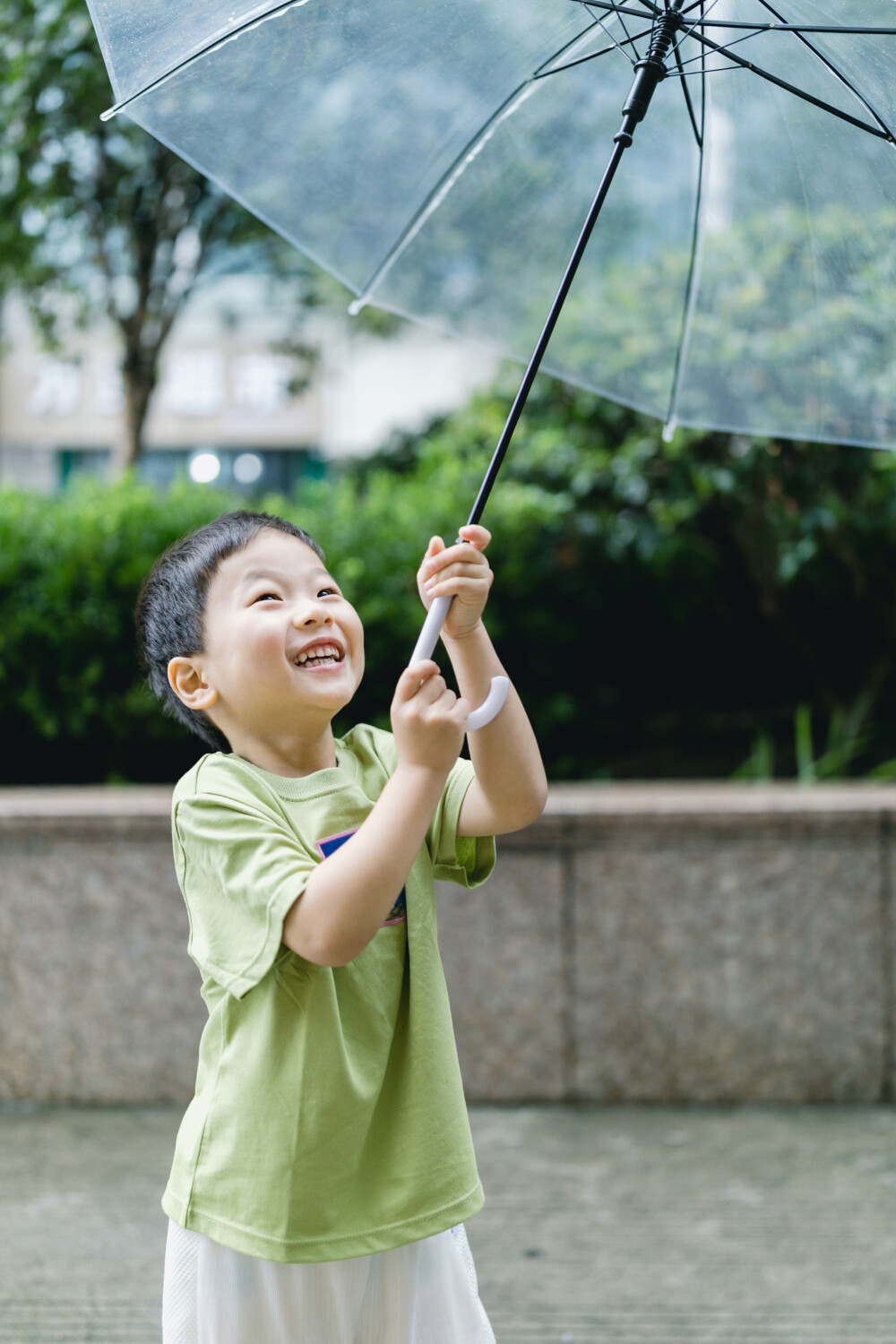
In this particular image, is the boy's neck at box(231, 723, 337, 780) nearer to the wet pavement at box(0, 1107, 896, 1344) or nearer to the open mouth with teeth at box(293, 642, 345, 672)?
the open mouth with teeth at box(293, 642, 345, 672)

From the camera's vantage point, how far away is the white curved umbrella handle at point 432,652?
155 centimetres

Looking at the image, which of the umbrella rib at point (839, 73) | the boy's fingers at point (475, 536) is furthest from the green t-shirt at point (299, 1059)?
the umbrella rib at point (839, 73)

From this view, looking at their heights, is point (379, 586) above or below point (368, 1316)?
above

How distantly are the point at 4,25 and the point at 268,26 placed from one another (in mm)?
4632

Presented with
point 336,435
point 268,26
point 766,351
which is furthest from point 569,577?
point 336,435

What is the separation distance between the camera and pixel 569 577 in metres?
5.64

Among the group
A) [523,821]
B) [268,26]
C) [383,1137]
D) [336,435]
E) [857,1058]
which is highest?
[336,435]

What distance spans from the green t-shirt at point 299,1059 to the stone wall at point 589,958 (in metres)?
2.32

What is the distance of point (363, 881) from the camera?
1.46 metres

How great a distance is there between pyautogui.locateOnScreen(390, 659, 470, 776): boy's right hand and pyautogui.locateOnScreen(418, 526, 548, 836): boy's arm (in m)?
0.17

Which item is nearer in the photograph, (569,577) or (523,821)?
(523,821)

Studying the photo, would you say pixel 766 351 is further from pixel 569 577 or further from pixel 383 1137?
pixel 569 577

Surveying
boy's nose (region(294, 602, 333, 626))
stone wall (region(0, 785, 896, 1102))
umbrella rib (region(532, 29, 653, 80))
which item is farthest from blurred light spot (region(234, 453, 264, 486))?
boy's nose (region(294, 602, 333, 626))

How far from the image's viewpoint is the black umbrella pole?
171cm
